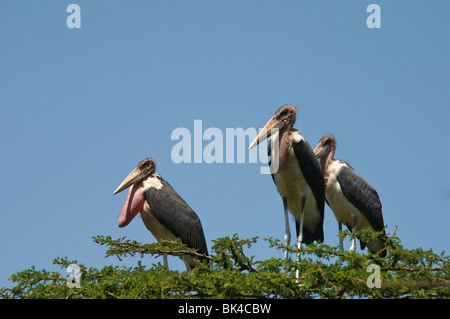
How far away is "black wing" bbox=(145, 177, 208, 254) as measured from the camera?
12.6m

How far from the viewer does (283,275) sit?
8.45 meters

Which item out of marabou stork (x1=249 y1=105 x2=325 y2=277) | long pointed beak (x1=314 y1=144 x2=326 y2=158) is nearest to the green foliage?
marabou stork (x1=249 y1=105 x2=325 y2=277)

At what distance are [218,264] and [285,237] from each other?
7.40 ft

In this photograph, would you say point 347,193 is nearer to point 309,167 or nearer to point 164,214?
point 309,167

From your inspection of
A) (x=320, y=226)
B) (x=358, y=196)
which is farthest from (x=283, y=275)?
(x=358, y=196)

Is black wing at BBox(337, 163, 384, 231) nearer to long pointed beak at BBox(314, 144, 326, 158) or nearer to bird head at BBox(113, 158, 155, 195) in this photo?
long pointed beak at BBox(314, 144, 326, 158)

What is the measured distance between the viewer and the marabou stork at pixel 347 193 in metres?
13.4

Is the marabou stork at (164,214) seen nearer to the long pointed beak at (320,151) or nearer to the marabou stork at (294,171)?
the marabou stork at (294,171)

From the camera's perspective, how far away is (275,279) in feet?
27.0

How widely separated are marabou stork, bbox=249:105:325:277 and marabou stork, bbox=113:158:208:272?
5.74 feet

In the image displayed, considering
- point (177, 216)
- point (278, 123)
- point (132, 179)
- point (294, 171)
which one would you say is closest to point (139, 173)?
point (132, 179)
